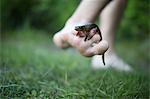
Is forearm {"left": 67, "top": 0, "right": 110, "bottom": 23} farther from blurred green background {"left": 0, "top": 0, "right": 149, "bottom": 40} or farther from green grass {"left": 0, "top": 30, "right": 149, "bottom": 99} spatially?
blurred green background {"left": 0, "top": 0, "right": 149, "bottom": 40}

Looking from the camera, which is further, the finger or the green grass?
the finger

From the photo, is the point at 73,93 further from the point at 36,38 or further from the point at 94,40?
the point at 36,38

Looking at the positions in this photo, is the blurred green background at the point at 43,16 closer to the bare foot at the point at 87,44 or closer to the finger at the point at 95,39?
the bare foot at the point at 87,44

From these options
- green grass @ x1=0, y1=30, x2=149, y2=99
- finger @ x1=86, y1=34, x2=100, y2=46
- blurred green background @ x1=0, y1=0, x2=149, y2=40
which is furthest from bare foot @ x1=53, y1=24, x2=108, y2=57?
blurred green background @ x1=0, y1=0, x2=149, y2=40

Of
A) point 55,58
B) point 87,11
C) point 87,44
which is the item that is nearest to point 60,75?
point 87,11

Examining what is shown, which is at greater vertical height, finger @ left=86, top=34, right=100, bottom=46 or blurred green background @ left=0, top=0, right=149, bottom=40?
blurred green background @ left=0, top=0, right=149, bottom=40

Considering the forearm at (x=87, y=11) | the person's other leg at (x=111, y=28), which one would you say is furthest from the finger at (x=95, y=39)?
the person's other leg at (x=111, y=28)

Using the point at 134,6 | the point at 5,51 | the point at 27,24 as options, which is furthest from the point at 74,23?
the point at 27,24
